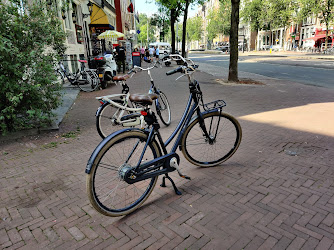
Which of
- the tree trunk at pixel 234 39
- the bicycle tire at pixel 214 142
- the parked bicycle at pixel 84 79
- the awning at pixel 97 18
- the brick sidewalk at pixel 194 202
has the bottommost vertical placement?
the brick sidewalk at pixel 194 202

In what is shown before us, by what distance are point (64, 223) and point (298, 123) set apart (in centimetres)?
515

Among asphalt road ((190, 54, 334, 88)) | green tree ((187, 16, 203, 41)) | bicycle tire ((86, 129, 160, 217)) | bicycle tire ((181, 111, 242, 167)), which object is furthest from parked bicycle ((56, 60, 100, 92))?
green tree ((187, 16, 203, 41))

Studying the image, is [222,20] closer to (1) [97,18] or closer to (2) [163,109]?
(1) [97,18]

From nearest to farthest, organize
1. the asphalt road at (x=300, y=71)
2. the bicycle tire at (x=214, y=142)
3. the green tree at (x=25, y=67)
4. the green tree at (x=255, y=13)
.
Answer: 1. the bicycle tire at (x=214, y=142)
2. the green tree at (x=25, y=67)
3. the asphalt road at (x=300, y=71)
4. the green tree at (x=255, y=13)

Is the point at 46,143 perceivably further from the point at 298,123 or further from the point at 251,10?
the point at 251,10

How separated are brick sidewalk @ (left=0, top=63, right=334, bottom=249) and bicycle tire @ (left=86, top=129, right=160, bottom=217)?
14 cm

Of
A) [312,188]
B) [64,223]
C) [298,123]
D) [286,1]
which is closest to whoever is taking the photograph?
[64,223]

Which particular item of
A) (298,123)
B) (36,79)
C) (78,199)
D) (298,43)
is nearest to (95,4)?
(36,79)

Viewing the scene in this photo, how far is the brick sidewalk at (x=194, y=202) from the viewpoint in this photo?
2.38 meters

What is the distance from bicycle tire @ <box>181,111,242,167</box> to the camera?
11.3 feet

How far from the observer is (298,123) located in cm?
578

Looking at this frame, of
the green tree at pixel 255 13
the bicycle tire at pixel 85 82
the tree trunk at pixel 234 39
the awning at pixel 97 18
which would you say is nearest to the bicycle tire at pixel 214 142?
the bicycle tire at pixel 85 82

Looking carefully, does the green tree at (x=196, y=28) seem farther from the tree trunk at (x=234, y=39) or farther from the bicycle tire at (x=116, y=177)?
the bicycle tire at (x=116, y=177)

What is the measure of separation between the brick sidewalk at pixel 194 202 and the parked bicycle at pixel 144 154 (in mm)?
195
